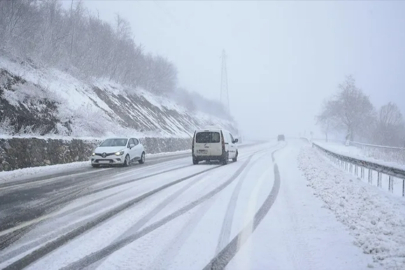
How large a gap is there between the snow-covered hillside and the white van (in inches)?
359

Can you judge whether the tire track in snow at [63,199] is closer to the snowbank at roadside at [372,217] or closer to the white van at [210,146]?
the snowbank at roadside at [372,217]

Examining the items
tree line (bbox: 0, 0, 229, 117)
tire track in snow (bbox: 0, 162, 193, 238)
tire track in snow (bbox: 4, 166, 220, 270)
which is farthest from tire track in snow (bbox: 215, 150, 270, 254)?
tree line (bbox: 0, 0, 229, 117)

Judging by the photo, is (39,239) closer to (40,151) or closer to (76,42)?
(40,151)

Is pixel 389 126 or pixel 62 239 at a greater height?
pixel 389 126

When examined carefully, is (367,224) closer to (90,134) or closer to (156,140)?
(90,134)

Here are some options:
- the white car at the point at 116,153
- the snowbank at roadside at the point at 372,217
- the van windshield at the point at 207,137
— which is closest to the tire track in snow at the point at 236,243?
the snowbank at roadside at the point at 372,217

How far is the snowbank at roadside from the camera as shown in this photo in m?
4.22

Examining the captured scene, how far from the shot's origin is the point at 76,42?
131 feet

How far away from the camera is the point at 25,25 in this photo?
29.4 m

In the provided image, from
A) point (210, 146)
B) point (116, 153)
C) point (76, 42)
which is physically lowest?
point (116, 153)

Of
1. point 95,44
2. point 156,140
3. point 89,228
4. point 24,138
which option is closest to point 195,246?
point 89,228

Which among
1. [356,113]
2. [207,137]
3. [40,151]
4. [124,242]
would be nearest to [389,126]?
[356,113]

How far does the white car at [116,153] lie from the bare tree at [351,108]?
53925 mm

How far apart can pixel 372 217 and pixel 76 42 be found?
41.1m
